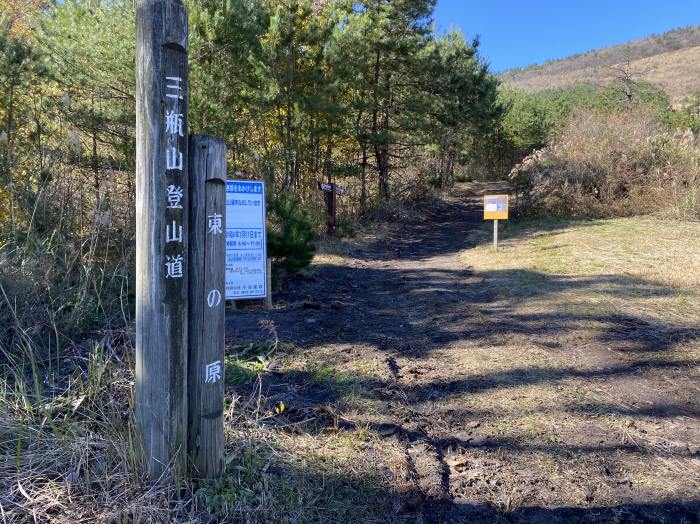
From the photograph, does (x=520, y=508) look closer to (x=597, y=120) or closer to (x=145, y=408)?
(x=145, y=408)

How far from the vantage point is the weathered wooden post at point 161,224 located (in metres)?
2.49

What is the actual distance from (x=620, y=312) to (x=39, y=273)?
237 inches

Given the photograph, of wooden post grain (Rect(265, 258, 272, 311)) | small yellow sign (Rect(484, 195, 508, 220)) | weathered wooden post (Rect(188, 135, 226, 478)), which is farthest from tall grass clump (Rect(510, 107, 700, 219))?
weathered wooden post (Rect(188, 135, 226, 478))

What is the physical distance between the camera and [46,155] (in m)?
6.12

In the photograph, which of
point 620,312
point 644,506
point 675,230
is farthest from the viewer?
point 675,230

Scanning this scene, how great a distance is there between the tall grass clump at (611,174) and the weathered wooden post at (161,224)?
1580 centimetres

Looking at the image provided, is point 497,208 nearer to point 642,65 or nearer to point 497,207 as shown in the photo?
point 497,207

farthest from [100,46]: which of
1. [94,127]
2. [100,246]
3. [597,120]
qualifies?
[597,120]

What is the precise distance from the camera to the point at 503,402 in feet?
13.7

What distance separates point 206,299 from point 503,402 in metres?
2.50

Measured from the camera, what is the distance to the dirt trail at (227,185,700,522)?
300 cm

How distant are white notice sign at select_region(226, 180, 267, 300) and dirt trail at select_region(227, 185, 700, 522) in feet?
1.16

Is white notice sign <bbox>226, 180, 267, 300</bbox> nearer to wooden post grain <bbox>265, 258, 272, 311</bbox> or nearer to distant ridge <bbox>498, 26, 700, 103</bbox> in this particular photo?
wooden post grain <bbox>265, 258, 272, 311</bbox>

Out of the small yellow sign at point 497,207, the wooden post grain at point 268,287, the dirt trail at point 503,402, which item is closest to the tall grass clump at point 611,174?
the small yellow sign at point 497,207
